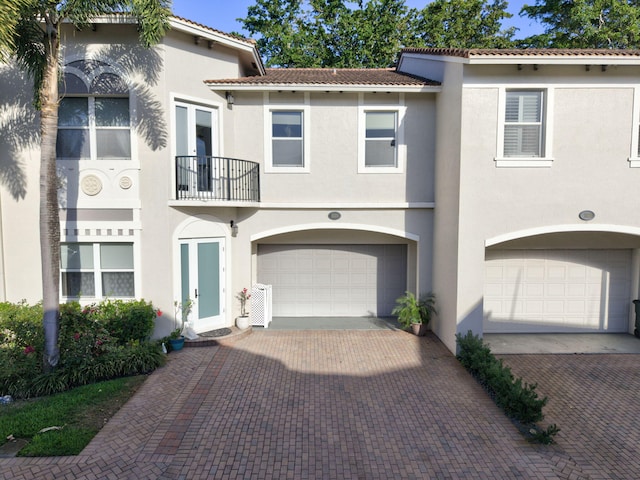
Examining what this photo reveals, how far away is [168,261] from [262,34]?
20777mm

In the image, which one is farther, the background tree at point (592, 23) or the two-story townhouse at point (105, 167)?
the background tree at point (592, 23)

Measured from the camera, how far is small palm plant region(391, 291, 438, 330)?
35.0ft

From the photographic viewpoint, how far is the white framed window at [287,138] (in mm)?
10859

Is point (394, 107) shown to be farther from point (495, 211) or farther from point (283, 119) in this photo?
point (495, 211)

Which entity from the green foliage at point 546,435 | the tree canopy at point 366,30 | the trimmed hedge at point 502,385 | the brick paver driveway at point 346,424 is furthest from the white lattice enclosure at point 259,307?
the tree canopy at point 366,30

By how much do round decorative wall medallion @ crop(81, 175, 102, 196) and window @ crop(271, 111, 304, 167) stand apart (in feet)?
15.1

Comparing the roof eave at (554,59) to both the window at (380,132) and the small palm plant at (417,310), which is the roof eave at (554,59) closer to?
the window at (380,132)

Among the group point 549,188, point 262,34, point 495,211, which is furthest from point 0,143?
point 262,34

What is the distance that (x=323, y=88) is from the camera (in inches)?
410

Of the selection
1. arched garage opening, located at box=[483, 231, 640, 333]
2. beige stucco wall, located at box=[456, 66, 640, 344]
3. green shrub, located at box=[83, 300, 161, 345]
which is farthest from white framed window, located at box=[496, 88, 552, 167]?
green shrub, located at box=[83, 300, 161, 345]

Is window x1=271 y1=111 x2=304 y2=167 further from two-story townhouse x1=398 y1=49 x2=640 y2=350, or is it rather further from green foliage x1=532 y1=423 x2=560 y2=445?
green foliage x1=532 y1=423 x2=560 y2=445

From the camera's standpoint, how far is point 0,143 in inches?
371

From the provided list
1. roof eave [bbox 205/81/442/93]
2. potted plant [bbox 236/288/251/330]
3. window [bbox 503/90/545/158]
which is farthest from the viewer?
potted plant [bbox 236/288/251/330]

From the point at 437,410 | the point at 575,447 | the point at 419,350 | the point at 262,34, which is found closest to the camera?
the point at 575,447
